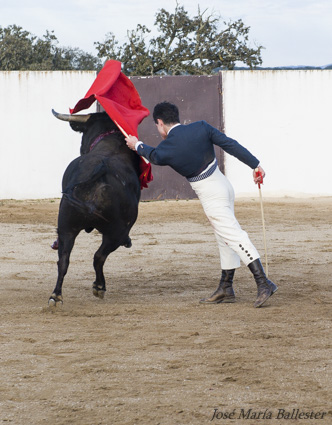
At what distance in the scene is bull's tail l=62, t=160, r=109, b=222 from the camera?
542 centimetres

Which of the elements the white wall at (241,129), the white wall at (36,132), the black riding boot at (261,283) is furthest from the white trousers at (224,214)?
the white wall at (36,132)

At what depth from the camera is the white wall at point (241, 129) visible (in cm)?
1548

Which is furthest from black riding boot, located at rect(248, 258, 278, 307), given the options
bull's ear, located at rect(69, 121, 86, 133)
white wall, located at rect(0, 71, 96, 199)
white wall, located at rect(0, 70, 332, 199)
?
white wall, located at rect(0, 71, 96, 199)

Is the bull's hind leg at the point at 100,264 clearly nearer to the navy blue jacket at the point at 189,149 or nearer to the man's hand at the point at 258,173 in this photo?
the navy blue jacket at the point at 189,149

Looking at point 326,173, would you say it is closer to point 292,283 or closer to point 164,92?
point 164,92

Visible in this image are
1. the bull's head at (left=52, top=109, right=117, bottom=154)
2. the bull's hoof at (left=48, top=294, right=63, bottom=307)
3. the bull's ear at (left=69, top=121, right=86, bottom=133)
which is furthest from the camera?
the bull's ear at (left=69, top=121, right=86, bottom=133)

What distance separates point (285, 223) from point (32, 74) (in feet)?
22.3

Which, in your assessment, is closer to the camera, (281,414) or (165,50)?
(281,414)

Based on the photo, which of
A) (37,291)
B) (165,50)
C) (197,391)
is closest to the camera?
(197,391)

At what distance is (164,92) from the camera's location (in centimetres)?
1552

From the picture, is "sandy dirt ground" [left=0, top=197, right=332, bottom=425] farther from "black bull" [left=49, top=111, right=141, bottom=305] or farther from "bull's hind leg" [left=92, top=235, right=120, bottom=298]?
"black bull" [left=49, top=111, right=141, bottom=305]

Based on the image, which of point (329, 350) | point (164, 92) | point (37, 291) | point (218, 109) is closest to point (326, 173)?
Answer: point (218, 109)

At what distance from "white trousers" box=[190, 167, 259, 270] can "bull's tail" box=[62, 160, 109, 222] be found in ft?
2.41

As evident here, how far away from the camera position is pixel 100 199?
215 inches
